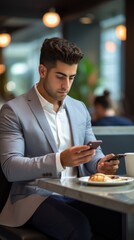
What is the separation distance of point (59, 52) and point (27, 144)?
1.54ft

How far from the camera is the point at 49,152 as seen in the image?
2.34 meters

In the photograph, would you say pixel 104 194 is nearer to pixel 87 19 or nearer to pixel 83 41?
pixel 87 19

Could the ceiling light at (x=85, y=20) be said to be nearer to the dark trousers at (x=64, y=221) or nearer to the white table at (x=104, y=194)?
the dark trousers at (x=64, y=221)

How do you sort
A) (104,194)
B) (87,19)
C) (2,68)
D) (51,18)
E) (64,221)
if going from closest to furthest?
(104,194)
(64,221)
(51,18)
(87,19)
(2,68)

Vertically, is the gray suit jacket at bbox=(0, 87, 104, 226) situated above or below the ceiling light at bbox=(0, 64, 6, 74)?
below

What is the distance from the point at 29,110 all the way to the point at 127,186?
2.23 feet

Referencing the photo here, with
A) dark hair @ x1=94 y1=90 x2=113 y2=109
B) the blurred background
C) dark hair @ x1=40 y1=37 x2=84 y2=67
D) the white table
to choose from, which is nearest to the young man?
dark hair @ x1=40 y1=37 x2=84 y2=67

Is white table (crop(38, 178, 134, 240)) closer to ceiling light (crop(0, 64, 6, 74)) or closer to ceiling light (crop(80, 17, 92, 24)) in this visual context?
ceiling light (crop(80, 17, 92, 24))

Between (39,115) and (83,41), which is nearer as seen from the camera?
(39,115)

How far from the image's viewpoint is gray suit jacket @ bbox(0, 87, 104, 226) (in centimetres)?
216

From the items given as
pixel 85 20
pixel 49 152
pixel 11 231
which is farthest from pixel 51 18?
pixel 11 231

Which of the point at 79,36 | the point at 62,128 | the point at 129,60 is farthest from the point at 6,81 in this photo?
the point at 62,128

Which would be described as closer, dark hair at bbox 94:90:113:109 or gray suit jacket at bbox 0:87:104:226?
gray suit jacket at bbox 0:87:104:226

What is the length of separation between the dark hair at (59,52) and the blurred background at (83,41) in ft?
18.1
